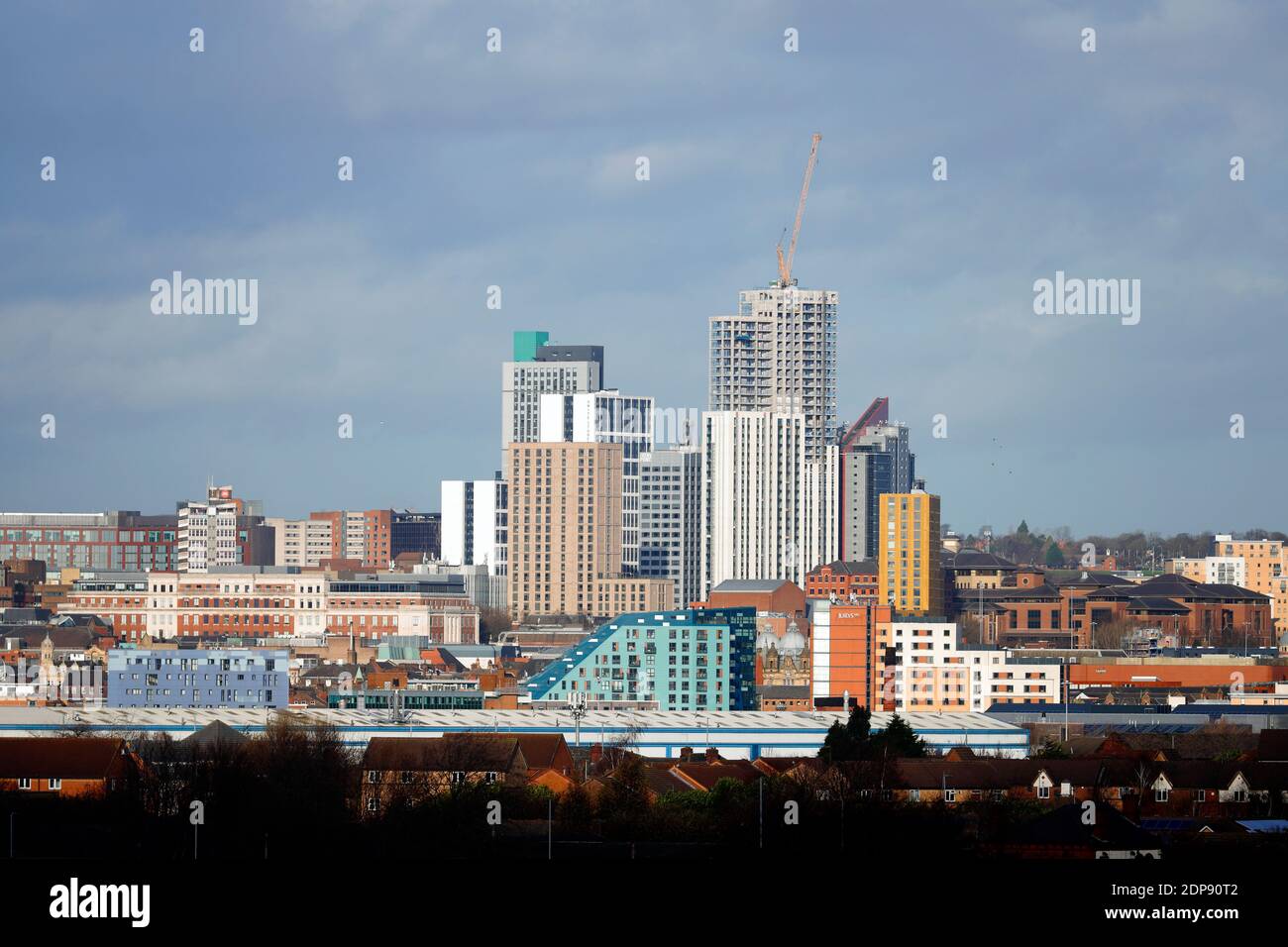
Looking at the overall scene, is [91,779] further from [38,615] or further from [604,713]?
[38,615]

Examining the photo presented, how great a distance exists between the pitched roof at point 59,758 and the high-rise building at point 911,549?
85923 millimetres

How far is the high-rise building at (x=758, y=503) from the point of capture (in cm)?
19438

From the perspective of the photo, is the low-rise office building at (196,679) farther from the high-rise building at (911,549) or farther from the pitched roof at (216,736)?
the high-rise building at (911,549)

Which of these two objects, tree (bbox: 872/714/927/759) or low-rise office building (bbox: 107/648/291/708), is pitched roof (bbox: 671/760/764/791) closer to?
tree (bbox: 872/714/927/759)

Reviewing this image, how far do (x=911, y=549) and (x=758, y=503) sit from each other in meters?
54.0

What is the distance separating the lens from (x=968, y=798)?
2066 inches

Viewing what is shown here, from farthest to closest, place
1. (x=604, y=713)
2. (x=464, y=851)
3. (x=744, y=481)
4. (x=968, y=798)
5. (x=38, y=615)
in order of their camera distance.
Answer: (x=744, y=481) < (x=38, y=615) < (x=604, y=713) < (x=968, y=798) < (x=464, y=851)

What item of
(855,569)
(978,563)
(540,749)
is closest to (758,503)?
(978,563)

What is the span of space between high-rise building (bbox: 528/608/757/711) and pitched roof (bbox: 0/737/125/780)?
140 feet

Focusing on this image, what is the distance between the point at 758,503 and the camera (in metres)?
195

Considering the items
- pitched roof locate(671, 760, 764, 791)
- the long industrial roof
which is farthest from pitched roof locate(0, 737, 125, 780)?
the long industrial roof

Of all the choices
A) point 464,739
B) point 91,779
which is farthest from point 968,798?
point 91,779

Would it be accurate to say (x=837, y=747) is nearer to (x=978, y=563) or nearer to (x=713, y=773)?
(x=713, y=773)

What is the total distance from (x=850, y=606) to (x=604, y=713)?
3060 cm
